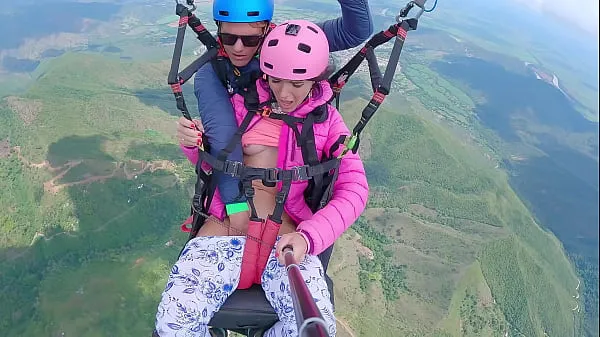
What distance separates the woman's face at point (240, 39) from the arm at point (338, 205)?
615 millimetres

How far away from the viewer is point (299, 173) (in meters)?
2.94

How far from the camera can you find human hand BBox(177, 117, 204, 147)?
2.85 m

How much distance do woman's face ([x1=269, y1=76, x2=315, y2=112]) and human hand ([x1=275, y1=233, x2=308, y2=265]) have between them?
769 mm

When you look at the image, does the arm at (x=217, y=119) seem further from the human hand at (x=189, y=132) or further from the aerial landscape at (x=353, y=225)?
the aerial landscape at (x=353, y=225)

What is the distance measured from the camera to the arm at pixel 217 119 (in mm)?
2941

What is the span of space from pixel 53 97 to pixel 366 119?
45.5 metres

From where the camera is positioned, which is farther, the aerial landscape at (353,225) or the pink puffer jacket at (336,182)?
the aerial landscape at (353,225)

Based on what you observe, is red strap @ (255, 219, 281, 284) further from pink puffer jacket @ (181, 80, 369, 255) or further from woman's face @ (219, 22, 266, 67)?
woman's face @ (219, 22, 266, 67)

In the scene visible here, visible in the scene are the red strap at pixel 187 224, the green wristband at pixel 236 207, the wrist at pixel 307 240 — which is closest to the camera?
the wrist at pixel 307 240

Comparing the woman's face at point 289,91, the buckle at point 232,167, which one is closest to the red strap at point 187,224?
the buckle at point 232,167

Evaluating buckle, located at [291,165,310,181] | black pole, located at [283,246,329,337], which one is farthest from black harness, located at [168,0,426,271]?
black pole, located at [283,246,329,337]

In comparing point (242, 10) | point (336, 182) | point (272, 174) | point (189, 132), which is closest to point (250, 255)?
point (272, 174)

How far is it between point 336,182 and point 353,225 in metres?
31.3

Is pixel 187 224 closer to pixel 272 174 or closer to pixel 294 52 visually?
pixel 272 174
